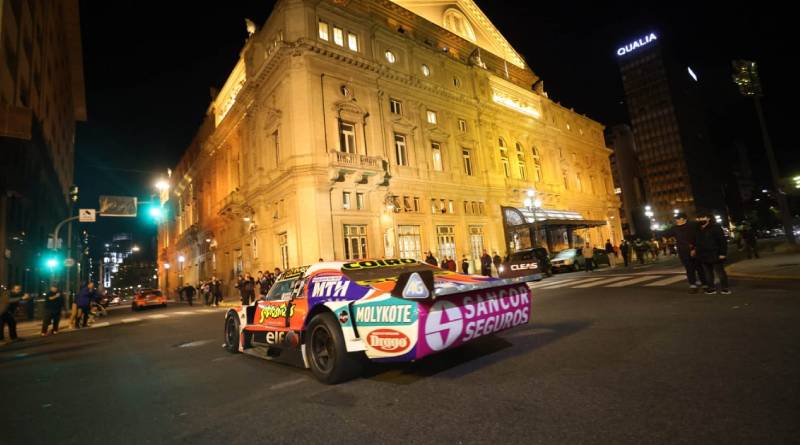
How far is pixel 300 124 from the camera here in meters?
23.5

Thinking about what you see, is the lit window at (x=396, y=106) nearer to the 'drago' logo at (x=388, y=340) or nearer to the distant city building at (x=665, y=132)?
the 'drago' logo at (x=388, y=340)

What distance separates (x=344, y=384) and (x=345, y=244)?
1965 cm

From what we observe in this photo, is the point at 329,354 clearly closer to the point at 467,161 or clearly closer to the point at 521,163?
the point at 467,161

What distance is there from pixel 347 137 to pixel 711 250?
69.8 feet

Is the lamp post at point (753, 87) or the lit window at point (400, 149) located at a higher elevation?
the lit window at point (400, 149)

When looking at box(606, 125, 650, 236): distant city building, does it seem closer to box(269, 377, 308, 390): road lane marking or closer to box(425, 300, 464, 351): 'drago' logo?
box(425, 300, 464, 351): 'drago' logo

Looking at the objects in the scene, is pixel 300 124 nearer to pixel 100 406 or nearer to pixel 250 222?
pixel 250 222

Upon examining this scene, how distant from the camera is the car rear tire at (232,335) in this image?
23.1 feet

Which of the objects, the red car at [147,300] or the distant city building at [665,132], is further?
the distant city building at [665,132]

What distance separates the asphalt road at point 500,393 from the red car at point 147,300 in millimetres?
25456

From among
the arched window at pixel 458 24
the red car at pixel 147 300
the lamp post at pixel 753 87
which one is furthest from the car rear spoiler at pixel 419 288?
the arched window at pixel 458 24

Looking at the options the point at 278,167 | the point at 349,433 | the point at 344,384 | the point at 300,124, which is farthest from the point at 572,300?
the point at 278,167

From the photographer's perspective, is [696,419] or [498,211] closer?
[696,419]

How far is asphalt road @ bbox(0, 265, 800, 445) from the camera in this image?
2750 millimetres
